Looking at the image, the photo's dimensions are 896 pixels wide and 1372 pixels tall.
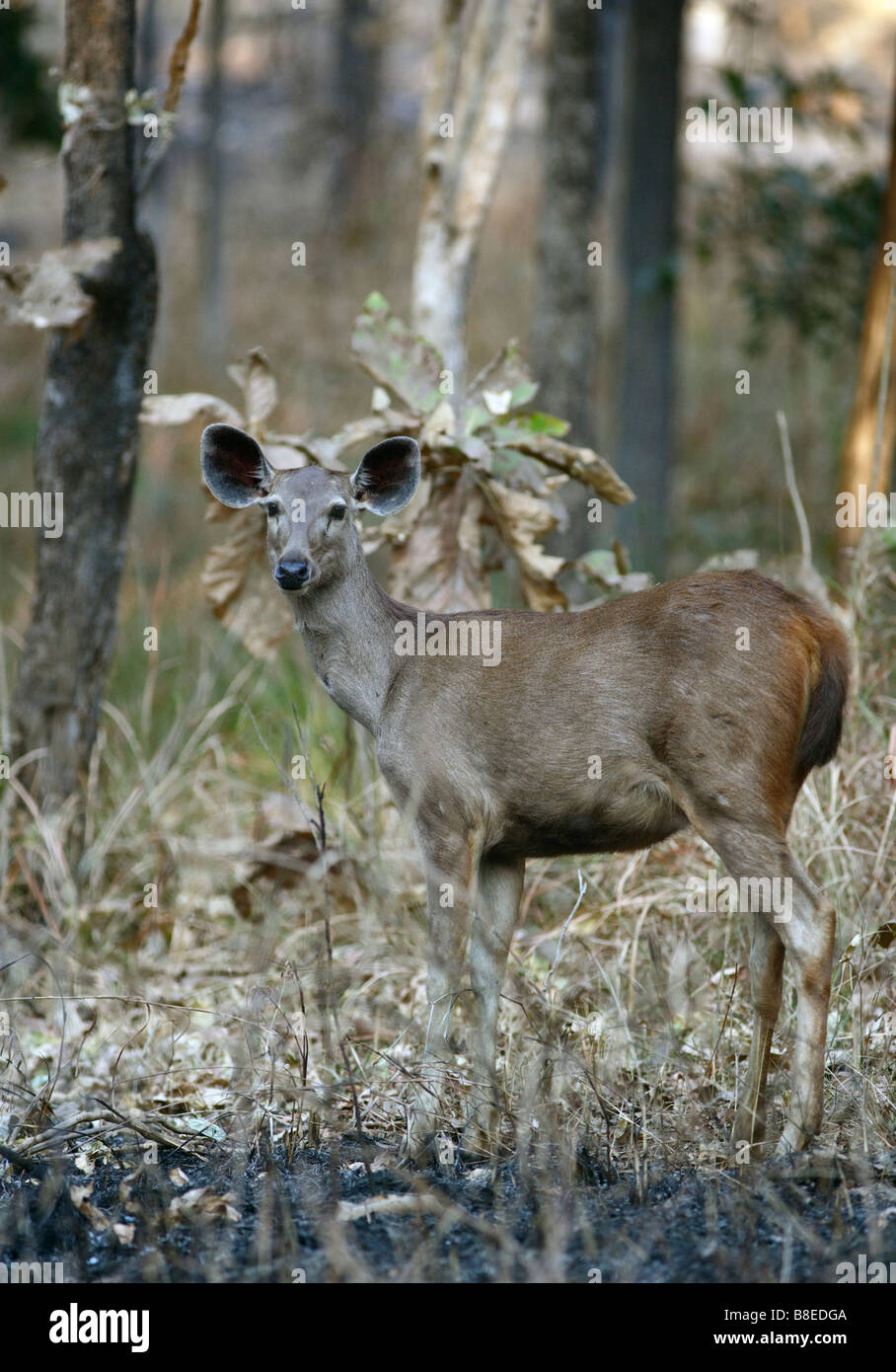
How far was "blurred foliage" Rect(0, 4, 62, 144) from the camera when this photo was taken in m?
12.5

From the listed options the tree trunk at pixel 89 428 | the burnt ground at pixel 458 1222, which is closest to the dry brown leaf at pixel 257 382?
the tree trunk at pixel 89 428

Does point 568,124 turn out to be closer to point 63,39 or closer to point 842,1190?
point 63,39

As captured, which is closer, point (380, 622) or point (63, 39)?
point (380, 622)

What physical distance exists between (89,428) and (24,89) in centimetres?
733

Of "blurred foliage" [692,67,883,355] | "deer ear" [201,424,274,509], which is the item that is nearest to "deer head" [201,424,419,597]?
"deer ear" [201,424,274,509]

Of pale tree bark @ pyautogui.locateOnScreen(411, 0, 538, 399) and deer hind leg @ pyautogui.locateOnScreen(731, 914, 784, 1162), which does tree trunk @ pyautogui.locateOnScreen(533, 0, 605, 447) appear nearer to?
pale tree bark @ pyautogui.locateOnScreen(411, 0, 538, 399)

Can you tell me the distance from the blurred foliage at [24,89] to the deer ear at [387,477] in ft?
29.2

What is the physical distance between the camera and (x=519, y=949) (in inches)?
234

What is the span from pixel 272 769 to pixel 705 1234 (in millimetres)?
4398

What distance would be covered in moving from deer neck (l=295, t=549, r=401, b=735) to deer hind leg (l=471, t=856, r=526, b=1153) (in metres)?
0.67

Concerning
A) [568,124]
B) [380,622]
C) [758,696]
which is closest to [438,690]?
[380,622]

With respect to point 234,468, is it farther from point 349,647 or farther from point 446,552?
point 446,552

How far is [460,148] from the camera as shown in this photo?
719 cm
